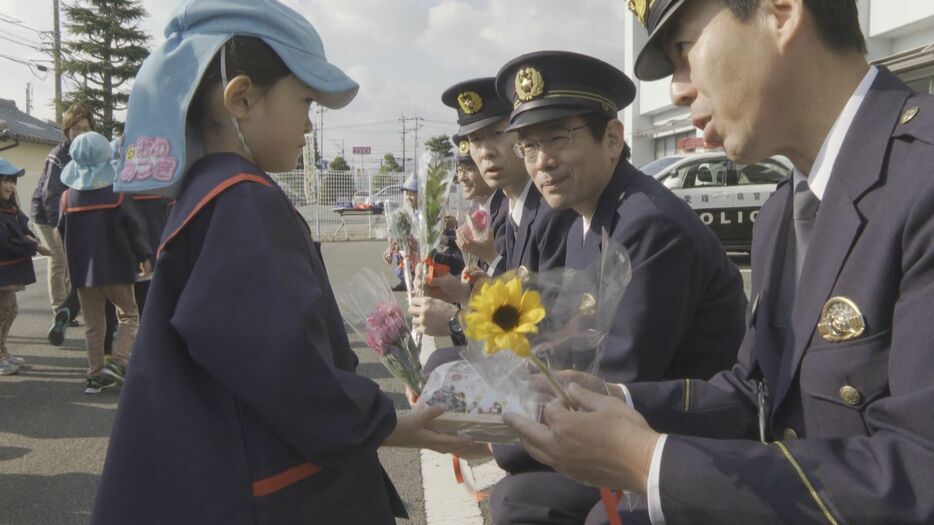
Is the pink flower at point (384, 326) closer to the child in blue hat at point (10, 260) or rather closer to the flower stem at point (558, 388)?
the flower stem at point (558, 388)

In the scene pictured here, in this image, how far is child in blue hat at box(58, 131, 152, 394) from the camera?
17.7 ft

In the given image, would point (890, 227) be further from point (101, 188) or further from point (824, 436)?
point (101, 188)

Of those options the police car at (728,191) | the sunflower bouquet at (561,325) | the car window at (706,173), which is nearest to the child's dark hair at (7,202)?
the sunflower bouquet at (561,325)

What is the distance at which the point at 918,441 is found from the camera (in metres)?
1.12

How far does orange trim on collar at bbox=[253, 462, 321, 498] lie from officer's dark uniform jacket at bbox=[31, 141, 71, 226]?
262 inches

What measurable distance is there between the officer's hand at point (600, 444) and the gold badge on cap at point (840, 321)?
1.26 feet

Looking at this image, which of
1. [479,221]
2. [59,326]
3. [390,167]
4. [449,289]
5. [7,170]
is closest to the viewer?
[449,289]

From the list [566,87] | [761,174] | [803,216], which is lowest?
[803,216]

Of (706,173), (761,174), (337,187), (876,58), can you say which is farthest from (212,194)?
(337,187)

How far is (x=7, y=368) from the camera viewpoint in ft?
19.7

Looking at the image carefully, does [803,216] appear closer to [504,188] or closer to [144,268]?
[504,188]

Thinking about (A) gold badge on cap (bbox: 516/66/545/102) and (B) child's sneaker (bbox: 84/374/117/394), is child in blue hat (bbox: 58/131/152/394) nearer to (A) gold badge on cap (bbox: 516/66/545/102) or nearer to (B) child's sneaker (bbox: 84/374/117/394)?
(B) child's sneaker (bbox: 84/374/117/394)

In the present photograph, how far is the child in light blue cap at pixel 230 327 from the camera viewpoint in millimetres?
1303

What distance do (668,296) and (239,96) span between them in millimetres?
1295
